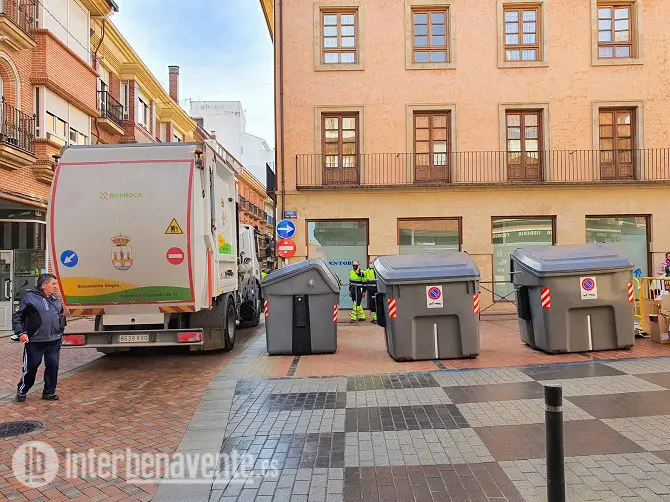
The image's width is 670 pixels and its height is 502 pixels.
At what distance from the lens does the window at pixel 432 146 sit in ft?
53.6

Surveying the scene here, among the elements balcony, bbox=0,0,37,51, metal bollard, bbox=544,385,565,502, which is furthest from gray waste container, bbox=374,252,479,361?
balcony, bbox=0,0,37,51

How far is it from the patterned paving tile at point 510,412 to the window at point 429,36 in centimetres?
1304

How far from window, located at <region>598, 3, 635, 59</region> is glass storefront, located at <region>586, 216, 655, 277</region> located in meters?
4.98

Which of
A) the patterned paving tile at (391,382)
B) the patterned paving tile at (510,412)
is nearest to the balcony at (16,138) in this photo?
the patterned paving tile at (391,382)

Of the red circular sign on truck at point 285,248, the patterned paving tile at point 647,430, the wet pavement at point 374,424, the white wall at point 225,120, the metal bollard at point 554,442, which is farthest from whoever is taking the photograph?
the white wall at point 225,120

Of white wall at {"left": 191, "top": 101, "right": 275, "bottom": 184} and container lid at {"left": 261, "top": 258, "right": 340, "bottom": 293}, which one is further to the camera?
white wall at {"left": 191, "top": 101, "right": 275, "bottom": 184}

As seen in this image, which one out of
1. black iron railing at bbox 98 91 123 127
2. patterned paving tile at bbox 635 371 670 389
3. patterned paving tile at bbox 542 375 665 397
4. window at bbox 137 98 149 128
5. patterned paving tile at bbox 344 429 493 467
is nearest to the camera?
patterned paving tile at bbox 344 429 493 467

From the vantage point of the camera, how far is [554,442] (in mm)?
3084

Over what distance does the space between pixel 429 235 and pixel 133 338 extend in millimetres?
10202

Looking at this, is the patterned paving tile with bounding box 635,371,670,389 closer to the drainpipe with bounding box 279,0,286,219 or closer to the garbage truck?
the garbage truck

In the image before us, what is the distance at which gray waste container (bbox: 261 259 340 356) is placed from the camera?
913 cm

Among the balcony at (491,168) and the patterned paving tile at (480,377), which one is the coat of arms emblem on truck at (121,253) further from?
the balcony at (491,168)

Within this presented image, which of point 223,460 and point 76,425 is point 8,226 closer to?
point 76,425

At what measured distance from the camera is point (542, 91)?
16.3 metres
